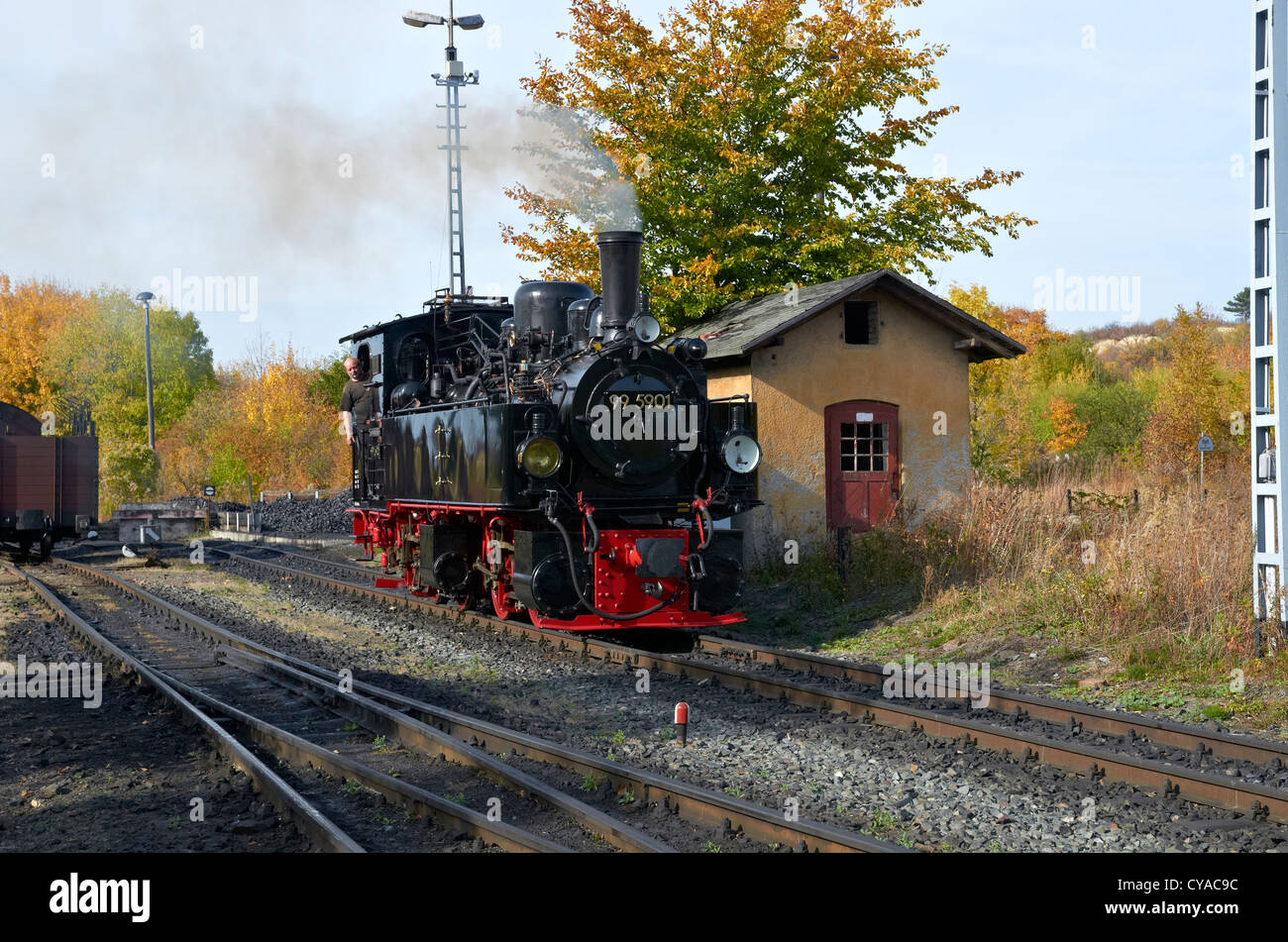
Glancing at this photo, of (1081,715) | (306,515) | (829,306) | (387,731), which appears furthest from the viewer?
(306,515)

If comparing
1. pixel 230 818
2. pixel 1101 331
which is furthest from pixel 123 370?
pixel 1101 331

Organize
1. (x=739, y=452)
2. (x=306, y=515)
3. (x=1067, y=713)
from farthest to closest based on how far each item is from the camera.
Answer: (x=306, y=515), (x=739, y=452), (x=1067, y=713)

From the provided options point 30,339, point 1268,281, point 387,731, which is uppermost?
point 30,339

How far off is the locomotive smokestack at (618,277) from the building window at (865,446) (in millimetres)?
5883

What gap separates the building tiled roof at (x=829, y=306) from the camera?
14.9 m

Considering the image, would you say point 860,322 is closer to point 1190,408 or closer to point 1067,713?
point 1067,713

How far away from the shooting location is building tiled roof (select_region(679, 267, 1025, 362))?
14.9 m

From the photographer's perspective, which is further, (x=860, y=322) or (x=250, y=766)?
(x=860, y=322)

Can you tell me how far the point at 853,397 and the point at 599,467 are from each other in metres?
6.25

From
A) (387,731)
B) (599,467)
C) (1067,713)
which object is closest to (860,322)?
(599,467)

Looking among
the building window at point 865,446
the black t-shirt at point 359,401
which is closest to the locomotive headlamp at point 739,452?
the building window at point 865,446

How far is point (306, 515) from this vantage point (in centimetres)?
3275

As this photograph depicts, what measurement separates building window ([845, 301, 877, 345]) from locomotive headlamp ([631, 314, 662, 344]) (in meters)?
6.04
